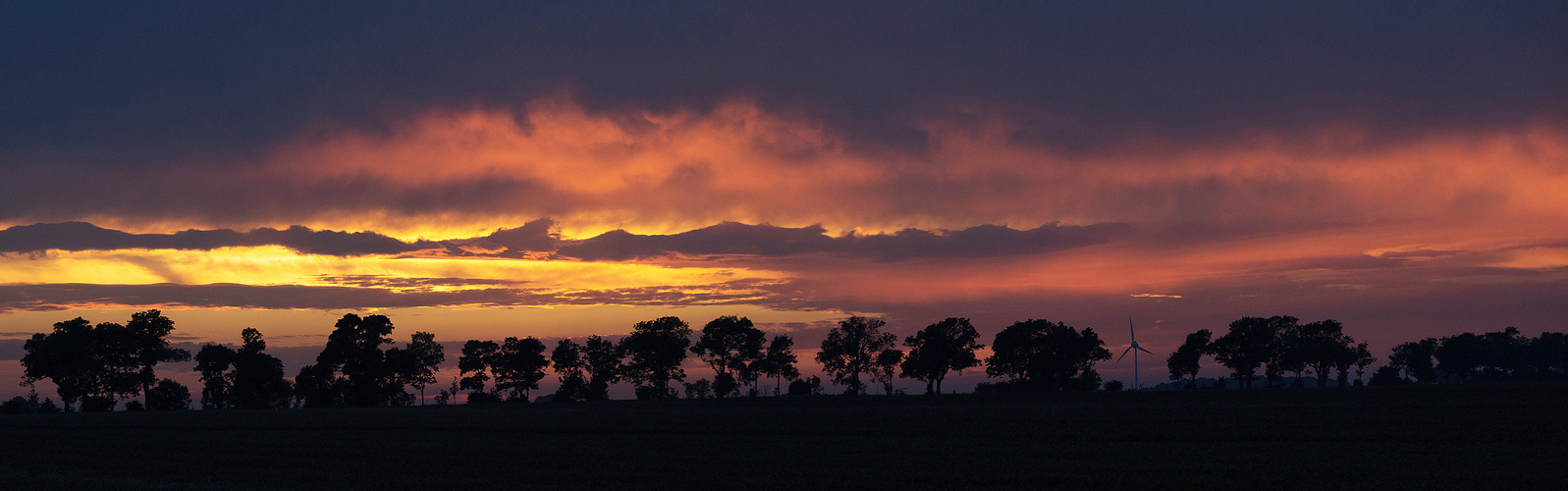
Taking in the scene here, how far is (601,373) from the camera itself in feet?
572

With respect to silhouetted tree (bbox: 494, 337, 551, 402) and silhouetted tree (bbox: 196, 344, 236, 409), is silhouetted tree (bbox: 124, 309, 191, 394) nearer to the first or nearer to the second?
silhouetted tree (bbox: 196, 344, 236, 409)

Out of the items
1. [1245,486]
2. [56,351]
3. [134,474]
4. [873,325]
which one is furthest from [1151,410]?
[56,351]

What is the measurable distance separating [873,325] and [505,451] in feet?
459

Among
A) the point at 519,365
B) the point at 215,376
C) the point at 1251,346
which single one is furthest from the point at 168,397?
the point at 1251,346

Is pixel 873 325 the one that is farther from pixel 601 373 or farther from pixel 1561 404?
pixel 1561 404

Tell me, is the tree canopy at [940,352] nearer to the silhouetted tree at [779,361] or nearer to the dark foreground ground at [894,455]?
the silhouetted tree at [779,361]

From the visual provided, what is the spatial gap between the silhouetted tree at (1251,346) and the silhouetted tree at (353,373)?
163 m

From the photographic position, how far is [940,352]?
582 ft

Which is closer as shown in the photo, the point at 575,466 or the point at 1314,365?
the point at 575,466

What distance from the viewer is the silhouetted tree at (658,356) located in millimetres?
169250

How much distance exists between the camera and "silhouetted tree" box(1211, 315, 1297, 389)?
192750 millimetres

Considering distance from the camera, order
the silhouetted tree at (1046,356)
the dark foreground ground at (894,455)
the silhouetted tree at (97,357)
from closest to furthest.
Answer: the dark foreground ground at (894,455) < the silhouetted tree at (97,357) < the silhouetted tree at (1046,356)

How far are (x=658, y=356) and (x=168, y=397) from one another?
272 ft

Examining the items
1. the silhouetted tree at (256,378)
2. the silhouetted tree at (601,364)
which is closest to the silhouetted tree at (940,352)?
the silhouetted tree at (601,364)
